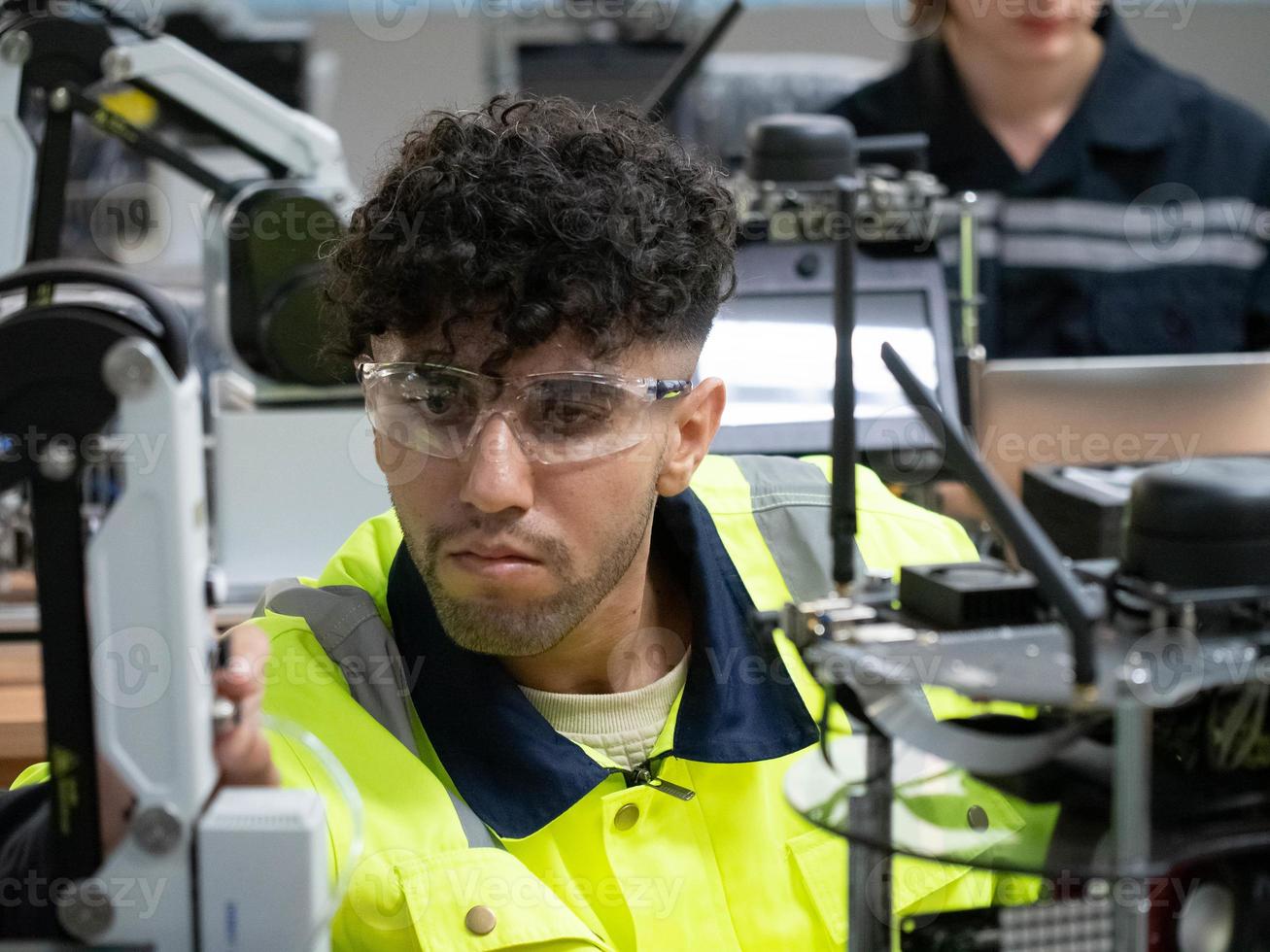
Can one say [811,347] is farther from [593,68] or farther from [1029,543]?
[593,68]

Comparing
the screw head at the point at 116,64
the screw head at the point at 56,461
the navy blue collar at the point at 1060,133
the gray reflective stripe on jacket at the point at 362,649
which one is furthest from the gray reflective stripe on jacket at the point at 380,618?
the navy blue collar at the point at 1060,133

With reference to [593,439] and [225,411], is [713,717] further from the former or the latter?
[225,411]

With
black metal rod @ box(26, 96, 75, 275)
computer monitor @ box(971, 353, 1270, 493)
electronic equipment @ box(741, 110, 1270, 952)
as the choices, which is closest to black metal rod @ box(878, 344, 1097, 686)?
electronic equipment @ box(741, 110, 1270, 952)

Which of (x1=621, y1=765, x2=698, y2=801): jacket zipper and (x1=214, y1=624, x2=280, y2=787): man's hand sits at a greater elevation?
(x1=214, y1=624, x2=280, y2=787): man's hand

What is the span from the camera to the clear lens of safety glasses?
47.0 inches

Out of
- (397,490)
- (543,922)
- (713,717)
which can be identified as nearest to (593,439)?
(397,490)

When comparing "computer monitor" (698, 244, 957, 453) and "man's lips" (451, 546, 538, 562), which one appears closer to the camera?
"man's lips" (451, 546, 538, 562)

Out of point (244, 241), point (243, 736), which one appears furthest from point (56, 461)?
point (244, 241)

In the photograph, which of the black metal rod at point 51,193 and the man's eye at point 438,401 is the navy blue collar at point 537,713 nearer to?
the man's eye at point 438,401

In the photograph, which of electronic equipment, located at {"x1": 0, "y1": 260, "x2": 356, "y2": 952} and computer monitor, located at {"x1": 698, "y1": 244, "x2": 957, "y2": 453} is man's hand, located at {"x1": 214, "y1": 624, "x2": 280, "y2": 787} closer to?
electronic equipment, located at {"x1": 0, "y1": 260, "x2": 356, "y2": 952}

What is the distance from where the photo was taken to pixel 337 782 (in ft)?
3.48

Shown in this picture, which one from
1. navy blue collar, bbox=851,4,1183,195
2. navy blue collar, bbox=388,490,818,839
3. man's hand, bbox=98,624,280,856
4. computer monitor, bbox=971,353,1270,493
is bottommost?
navy blue collar, bbox=388,490,818,839

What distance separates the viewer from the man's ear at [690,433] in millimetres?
1370

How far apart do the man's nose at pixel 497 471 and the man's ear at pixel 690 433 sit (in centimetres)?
21
